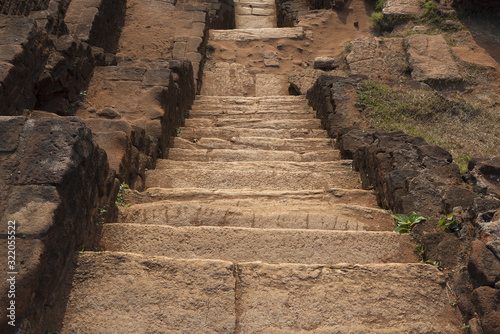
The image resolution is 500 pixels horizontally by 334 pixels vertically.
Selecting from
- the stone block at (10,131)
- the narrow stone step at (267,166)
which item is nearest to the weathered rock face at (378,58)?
the narrow stone step at (267,166)

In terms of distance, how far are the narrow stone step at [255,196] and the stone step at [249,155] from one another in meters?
1.19

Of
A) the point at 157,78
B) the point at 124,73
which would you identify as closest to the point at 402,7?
the point at 157,78

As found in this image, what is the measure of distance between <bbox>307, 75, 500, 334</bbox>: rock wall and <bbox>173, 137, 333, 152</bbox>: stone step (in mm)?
376

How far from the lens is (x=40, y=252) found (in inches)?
74.0

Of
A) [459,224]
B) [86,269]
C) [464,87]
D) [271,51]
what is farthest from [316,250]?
[271,51]

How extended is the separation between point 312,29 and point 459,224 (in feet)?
30.3

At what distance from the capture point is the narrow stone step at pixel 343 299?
1.99m

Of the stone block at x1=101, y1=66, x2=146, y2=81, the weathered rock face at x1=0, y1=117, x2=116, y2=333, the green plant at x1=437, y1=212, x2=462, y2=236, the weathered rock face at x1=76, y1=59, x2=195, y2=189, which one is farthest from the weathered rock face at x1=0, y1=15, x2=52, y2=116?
the green plant at x1=437, y1=212, x2=462, y2=236

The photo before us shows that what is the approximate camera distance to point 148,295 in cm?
205

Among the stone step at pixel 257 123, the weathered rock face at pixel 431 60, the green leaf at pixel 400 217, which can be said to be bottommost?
the stone step at pixel 257 123

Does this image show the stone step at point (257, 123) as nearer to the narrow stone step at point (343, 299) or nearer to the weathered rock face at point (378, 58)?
the weathered rock face at point (378, 58)

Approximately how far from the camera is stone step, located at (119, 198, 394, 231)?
2.99 metres

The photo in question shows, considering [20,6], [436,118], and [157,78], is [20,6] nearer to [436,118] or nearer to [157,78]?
[157,78]

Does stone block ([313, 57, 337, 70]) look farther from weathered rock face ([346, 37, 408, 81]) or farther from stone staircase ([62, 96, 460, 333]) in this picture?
stone staircase ([62, 96, 460, 333])
